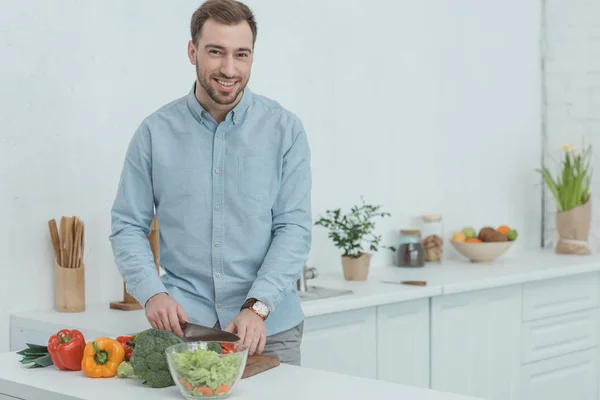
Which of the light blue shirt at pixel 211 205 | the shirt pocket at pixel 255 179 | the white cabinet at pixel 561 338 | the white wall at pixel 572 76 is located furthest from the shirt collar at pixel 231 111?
the white wall at pixel 572 76

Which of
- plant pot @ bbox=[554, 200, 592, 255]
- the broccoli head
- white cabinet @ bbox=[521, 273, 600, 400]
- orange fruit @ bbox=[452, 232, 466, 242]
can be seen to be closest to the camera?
the broccoli head

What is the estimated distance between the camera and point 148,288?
228cm

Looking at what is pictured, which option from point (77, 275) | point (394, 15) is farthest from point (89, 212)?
point (394, 15)

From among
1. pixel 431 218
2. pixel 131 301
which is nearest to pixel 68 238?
pixel 131 301

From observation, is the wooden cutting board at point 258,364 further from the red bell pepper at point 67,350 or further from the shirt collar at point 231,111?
the shirt collar at point 231,111

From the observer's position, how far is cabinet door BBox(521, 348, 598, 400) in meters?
3.91

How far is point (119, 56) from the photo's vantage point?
321 cm

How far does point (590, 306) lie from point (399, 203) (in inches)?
38.9

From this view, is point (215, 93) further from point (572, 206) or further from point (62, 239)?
point (572, 206)

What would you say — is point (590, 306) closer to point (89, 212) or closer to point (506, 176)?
point (506, 176)

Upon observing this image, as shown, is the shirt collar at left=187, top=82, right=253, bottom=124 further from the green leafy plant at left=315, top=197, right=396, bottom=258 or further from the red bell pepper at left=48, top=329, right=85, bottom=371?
the green leafy plant at left=315, top=197, right=396, bottom=258

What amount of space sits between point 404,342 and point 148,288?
1.41 metres

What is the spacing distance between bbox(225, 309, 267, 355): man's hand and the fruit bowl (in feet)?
7.03

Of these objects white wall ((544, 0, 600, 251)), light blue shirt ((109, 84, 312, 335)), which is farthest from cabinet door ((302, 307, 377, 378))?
white wall ((544, 0, 600, 251))
